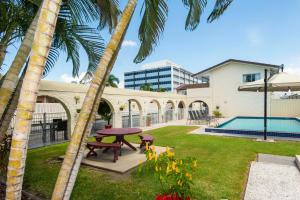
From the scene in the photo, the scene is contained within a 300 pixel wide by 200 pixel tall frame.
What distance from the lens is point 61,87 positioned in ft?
38.3

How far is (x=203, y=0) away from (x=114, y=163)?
550 cm

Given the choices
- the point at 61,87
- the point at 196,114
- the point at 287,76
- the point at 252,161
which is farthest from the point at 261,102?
the point at 61,87

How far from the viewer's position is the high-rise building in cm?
9994

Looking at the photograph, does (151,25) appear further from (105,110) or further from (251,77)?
(251,77)

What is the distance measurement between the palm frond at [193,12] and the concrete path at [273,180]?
165 inches

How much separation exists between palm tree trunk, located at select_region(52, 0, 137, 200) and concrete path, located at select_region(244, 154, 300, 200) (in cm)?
377

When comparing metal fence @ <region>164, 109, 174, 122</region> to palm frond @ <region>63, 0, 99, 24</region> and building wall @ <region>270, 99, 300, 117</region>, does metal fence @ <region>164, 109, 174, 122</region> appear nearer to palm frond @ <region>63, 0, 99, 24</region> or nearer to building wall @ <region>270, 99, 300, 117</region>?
building wall @ <region>270, 99, 300, 117</region>

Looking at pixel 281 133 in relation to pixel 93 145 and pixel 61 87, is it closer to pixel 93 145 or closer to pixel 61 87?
pixel 93 145

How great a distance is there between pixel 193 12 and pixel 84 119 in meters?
3.95

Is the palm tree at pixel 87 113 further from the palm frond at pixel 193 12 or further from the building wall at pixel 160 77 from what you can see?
the building wall at pixel 160 77

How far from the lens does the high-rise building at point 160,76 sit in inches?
3935

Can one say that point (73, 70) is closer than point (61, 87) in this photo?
Yes

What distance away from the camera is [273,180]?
17.3ft

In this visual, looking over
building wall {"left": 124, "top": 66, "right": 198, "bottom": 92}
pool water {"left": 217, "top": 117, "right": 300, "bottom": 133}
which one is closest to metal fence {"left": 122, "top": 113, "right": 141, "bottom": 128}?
pool water {"left": 217, "top": 117, "right": 300, "bottom": 133}
